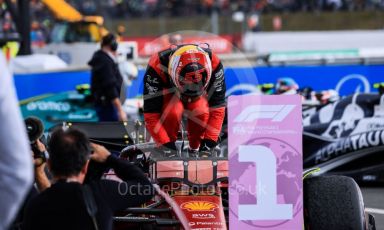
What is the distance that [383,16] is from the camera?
36.7 meters

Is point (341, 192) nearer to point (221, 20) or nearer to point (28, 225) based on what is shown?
point (28, 225)

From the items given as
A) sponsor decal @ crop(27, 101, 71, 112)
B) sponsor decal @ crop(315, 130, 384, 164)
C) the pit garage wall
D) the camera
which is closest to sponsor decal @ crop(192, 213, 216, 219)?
the camera

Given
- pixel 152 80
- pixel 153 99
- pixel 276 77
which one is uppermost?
pixel 152 80

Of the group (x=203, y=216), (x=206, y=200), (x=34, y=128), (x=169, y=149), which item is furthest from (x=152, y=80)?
(x=34, y=128)

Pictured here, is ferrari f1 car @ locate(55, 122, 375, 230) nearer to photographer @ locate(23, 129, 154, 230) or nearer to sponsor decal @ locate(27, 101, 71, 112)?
photographer @ locate(23, 129, 154, 230)

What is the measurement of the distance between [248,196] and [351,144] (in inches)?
199

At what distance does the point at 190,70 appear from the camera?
6430 mm

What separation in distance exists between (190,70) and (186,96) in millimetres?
288

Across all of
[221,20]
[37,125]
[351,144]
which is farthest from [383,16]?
[37,125]

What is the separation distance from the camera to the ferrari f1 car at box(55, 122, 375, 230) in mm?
5551

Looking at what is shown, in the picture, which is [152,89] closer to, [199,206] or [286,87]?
[199,206]

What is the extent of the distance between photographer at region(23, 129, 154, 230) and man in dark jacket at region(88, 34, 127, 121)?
7.65 m

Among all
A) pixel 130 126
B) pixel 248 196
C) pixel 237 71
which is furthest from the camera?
pixel 237 71

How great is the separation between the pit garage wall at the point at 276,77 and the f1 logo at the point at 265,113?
965 centimetres
